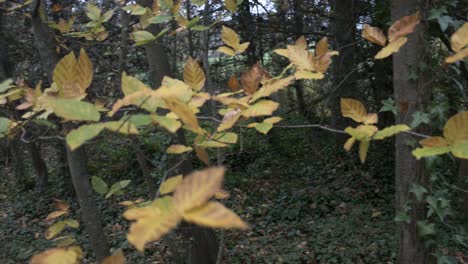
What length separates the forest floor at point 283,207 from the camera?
528cm

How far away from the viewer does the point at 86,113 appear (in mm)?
683

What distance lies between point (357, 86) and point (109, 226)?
4652 millimetres

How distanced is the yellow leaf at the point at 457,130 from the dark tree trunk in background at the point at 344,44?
5787 mm

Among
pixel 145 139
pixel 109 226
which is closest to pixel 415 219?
pixel 109 226

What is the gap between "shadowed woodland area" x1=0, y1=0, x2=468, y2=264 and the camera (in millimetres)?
863

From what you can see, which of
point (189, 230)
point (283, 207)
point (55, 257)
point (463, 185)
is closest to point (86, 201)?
point (55, 257)

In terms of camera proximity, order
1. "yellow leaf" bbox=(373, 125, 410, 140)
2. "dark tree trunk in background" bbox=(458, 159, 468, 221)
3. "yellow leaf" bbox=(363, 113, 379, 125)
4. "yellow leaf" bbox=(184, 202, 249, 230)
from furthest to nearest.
→ "dark tree trunk in background" bbox=(458, 159, 468, 221)
"yellow leaf" bbox=(363, 113, 379, 125)
"yellow leaf" bbox=(373, 125, 410, 140)
"yellow leaf" bbox=(184, 202, 249, 230)

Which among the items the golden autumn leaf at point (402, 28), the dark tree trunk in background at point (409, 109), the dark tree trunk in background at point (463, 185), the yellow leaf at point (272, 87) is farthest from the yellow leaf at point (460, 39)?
the dark tree trunk in background at point (463, 185)

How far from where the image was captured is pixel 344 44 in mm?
6594

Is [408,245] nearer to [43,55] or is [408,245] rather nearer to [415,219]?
[415,219]

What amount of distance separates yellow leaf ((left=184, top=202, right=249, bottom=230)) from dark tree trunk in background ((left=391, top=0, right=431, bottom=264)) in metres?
1.94

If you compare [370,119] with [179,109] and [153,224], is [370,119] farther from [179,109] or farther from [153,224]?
[153,224]

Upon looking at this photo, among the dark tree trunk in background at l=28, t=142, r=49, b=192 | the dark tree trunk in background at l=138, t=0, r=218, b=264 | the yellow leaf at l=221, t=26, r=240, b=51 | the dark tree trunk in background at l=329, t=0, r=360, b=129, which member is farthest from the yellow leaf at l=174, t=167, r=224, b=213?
the dark tree trunk in background at l=28, t=142, r=49, b=192

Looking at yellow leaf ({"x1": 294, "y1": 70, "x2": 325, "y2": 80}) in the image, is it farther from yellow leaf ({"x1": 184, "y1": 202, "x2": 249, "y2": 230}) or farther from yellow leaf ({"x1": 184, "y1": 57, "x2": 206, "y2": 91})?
yellow leaf ({"x1": 184, "y1": 202, "x2": 249, "y2": 230})
